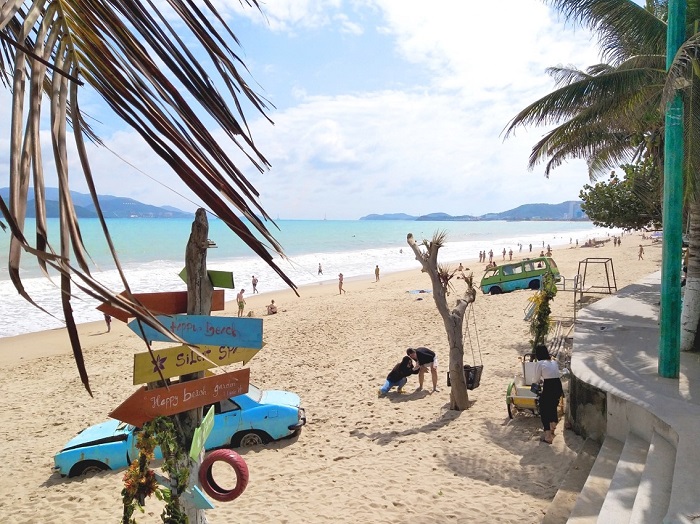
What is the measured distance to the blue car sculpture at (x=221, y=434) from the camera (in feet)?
24.9

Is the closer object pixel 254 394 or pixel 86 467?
pixel 86 467

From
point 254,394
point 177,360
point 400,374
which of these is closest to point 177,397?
point 177,360

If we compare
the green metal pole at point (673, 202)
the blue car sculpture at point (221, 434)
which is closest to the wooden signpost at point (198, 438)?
the blue car sculpture at point (221, 434)

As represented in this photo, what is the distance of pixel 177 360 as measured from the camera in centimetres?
361

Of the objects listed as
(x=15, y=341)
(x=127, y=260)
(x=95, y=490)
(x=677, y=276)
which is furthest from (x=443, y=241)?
(x=127, y=260)

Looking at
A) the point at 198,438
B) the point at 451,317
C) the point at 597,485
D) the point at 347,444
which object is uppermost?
the point at 451,317

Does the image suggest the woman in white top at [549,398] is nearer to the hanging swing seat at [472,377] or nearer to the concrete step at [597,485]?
the concrete step at [597,485]

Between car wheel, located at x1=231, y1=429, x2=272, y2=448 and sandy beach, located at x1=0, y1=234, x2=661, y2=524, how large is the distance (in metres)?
0.19

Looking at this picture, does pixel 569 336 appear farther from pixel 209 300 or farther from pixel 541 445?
pixel 209 300

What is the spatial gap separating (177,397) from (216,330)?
60 cm

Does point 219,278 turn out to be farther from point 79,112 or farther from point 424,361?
point 424,361

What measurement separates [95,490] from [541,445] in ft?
20.8

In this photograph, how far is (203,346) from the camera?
3773 mm

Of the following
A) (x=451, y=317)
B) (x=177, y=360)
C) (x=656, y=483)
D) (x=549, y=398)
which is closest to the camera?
(x=177, y=360)
